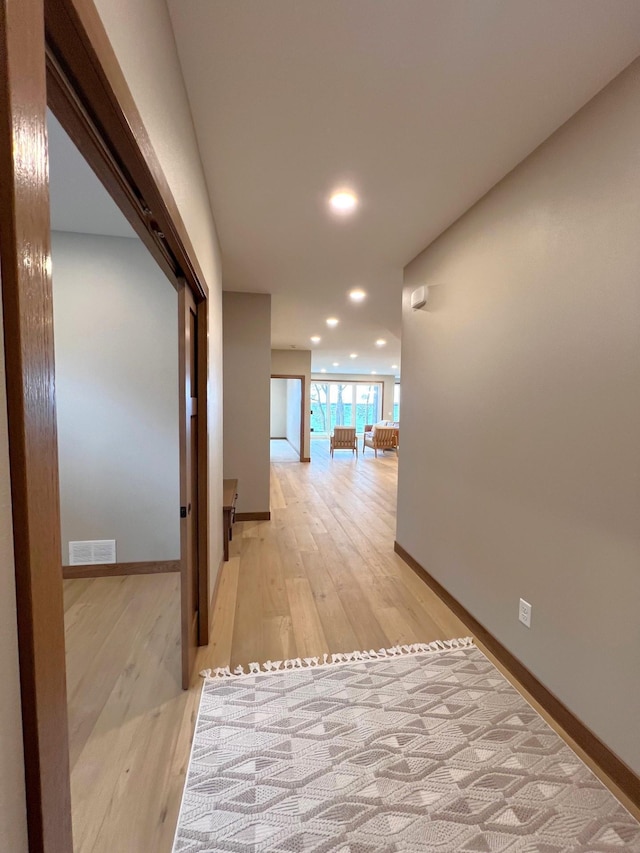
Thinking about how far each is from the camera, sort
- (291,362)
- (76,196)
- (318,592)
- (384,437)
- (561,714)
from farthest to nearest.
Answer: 1. (384,437)
2. (291,362)
3. (318,592)
4. (76,196)
5. (561,714)

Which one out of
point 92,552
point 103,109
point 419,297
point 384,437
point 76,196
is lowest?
point 92,552

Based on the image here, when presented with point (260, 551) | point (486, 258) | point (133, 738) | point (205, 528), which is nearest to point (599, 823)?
point (133, 738)

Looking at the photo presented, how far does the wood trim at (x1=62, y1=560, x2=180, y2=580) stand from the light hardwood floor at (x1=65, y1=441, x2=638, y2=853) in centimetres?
6

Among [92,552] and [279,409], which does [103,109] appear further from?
[279,409]

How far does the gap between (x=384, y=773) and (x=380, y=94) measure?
8.21 ft

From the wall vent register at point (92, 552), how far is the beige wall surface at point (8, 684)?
260 centimetres

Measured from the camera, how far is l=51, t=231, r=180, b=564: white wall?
2.61 metres

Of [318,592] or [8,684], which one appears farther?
[318,592]

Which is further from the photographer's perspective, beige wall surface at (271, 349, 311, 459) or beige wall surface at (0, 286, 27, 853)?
beige wall surface at (271, 349, 311, 459)

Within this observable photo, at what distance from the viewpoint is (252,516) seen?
4195 mm

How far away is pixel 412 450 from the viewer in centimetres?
306

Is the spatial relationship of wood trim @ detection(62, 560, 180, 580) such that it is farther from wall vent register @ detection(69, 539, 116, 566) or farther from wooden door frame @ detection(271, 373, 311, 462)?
wooden door frame @ detection(271, 373, 311, 462)

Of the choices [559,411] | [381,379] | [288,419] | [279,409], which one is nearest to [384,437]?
[288,419]

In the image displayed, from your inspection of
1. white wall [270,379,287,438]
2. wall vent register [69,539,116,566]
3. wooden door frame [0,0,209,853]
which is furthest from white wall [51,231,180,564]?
white wall [270,379,287,438]
